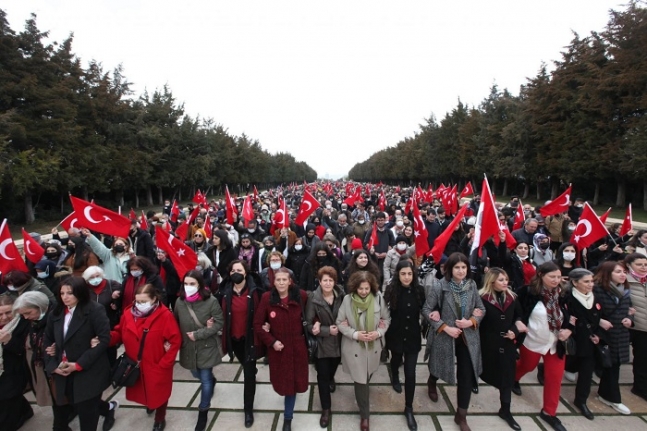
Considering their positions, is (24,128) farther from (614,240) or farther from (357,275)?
(614,240)

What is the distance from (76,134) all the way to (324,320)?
23541 mm

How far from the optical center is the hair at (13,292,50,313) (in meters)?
3.24

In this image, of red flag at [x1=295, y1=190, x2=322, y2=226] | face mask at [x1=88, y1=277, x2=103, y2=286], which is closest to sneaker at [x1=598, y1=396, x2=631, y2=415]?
face mask at [x1=88, y1=277, x2=103, y2=286]

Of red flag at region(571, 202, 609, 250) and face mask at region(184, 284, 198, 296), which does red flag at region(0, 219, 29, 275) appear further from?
red flag at region(571, 202, 609, 250)

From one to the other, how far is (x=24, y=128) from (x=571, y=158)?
34.4 m

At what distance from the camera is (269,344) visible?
3.46 m

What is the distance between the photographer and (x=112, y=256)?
18.4ft

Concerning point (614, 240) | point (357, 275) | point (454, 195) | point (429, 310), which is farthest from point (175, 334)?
point (454, 195)

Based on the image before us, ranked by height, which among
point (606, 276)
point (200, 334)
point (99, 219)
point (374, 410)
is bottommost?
point (374, 410)

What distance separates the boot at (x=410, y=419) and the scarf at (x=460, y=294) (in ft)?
3.77

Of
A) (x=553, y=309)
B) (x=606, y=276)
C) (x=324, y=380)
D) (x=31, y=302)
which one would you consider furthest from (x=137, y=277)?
(x=606, y=276)

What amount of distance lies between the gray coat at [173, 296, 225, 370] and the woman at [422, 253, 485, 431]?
7.43 ft

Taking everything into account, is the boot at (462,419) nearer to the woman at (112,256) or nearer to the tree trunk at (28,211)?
the woman at (112,256)

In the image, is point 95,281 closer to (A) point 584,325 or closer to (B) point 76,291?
(B) point 76,291
